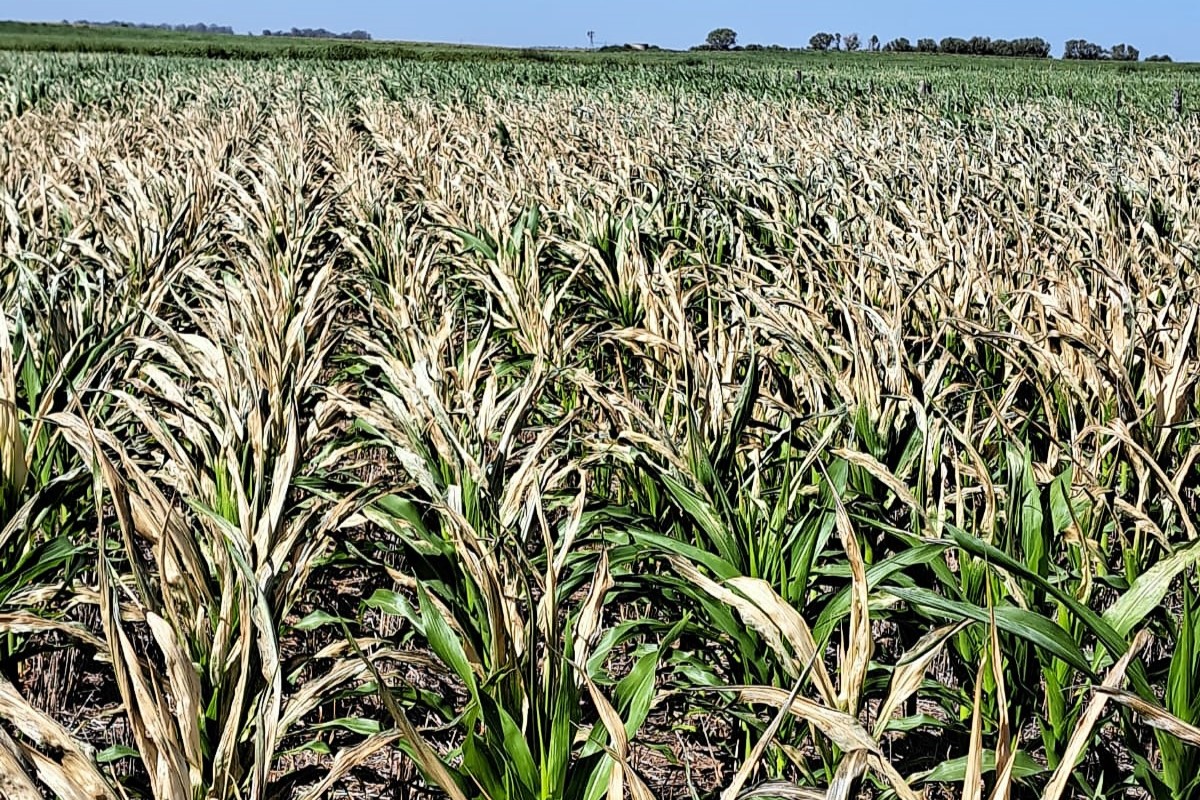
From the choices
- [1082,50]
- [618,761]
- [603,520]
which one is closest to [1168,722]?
[618,761]

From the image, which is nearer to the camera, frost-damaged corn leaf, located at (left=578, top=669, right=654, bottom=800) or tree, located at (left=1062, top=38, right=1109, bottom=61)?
frost-damaged corn leaf, located at (left=578, top=669, right=654, bottom=800)

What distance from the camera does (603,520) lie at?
7.61 ft

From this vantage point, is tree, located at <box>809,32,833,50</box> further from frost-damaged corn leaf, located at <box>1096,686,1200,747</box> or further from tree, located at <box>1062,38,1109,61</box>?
frost-damaged corn leaf, located at <box>1096,686,1200,747</box>

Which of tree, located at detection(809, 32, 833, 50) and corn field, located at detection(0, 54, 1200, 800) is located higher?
tree, located at detection(809, 32, 833, 50)

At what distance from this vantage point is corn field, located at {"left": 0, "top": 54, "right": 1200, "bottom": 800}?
143 centimetres

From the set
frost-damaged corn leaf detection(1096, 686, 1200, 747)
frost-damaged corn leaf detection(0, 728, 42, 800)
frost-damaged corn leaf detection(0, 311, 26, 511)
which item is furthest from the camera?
frost-damaged corn leaf detection(0, 311, 26, 511)

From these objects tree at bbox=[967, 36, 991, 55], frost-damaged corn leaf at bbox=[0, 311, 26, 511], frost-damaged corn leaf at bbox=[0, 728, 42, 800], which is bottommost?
frost-damaged corn leaf at bbox=[0, 311, 26, 511]

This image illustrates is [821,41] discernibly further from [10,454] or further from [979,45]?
[10,454]

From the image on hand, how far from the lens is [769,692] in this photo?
48.1 inches

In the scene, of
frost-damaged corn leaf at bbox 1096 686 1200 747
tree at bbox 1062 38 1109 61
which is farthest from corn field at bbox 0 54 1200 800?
tree at bbox 1062 38 1109 61

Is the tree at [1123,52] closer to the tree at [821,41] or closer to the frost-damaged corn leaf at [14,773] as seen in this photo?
the tree at [821,41]

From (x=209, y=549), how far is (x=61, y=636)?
48 cm

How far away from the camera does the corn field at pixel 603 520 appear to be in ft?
4.68

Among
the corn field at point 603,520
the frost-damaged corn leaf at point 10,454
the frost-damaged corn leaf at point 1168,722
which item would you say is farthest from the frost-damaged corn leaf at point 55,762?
the frost-damaged corn leaf at point 10,454
